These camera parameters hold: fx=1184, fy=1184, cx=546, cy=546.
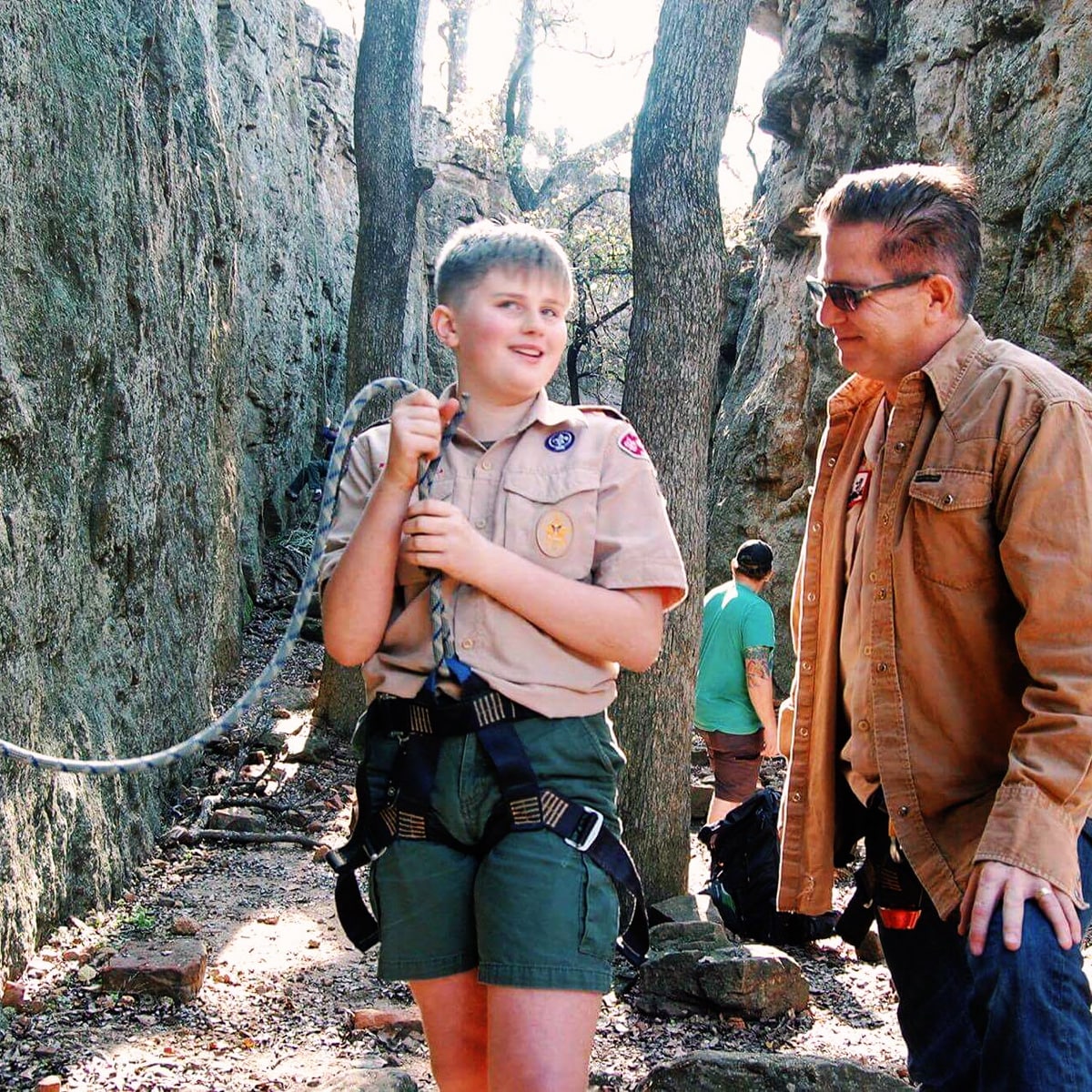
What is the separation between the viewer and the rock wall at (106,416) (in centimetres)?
439

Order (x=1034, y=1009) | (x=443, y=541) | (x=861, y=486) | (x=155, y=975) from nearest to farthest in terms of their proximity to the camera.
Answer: (x=1034, y=1009) → (x=443, y=541) → (x=861, y=486) → (x=155, y=975)

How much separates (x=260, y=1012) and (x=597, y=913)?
9.17ft

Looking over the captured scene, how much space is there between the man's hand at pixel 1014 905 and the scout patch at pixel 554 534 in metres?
0.92

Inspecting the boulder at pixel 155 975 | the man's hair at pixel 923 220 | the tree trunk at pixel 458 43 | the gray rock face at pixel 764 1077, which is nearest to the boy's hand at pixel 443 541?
the man's hair at pixel 923 220

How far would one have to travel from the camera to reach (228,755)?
831 centimetres

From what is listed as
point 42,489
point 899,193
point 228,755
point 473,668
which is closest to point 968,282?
point 899,193

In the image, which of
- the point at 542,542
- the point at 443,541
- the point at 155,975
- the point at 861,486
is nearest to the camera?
the point at 443,541

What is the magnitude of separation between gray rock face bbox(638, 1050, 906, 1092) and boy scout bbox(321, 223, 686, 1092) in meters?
1.23

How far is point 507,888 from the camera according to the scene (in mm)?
2021

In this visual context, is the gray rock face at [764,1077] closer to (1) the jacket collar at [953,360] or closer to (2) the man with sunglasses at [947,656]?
(2) the man with sunglasses at [947,656]

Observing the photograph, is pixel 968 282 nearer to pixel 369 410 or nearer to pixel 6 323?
pixel 6 323

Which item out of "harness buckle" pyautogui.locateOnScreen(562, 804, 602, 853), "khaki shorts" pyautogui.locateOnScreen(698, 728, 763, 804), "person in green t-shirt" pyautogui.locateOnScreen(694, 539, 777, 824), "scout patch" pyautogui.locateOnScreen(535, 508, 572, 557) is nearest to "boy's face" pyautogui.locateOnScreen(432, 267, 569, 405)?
"scout patch" pyautogui.locateOnScreen(535, 508, 572, 557)

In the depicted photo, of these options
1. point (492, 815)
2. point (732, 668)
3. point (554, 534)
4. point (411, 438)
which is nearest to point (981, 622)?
point (554, 534)

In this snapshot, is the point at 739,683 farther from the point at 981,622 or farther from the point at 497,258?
the point at 497,258
